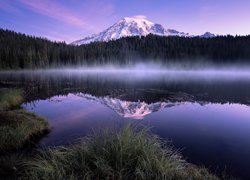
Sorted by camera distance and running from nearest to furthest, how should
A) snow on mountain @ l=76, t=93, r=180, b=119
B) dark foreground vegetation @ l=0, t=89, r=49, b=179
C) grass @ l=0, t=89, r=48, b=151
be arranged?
dark foreground vegetation @ l=0, t=89, r=49, b=179
grass @ l=0, t=89, r=48, b=151
snow on mountain @ l=76, t=93, r=180, b=119

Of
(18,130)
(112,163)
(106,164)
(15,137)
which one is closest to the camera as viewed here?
(106,164)

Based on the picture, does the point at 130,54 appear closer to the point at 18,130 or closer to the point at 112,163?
the point at 18,130

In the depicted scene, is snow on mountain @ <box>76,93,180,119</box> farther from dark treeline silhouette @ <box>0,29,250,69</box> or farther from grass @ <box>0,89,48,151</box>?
dark treeline silhouette @ <box>0,29,250,69</box>

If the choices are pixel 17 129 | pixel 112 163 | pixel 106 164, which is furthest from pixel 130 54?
pixel 106 164

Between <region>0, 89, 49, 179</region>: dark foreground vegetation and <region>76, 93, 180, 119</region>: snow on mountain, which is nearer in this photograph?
<region>0, 89, 49, 179</region>: dark foreground vegetation

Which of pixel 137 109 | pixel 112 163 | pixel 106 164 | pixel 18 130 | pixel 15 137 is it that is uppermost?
pixel 106 164

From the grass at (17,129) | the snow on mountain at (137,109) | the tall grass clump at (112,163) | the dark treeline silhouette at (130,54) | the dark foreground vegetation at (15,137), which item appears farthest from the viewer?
the dark treeline silhouette at (130,54)

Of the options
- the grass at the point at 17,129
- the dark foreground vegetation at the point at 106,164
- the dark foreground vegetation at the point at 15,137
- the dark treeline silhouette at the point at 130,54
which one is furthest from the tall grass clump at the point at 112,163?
the dark treeline silhouette at the point at 130,54

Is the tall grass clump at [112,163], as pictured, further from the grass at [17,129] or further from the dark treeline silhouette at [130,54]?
the dark treeline silhouette at [130,54]

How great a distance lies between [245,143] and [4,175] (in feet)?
44.6

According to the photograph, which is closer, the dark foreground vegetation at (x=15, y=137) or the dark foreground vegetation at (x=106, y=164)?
the dark foreground vegetation at (x=106, y=164)

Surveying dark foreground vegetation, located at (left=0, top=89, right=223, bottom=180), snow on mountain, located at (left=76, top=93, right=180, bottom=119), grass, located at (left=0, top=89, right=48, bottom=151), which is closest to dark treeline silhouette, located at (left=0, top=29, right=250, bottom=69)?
snow on mountain, located at (left=76, top=93, right=180, bottom=119)

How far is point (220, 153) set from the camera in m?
12.3

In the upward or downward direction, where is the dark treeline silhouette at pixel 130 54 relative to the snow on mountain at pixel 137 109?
upward
